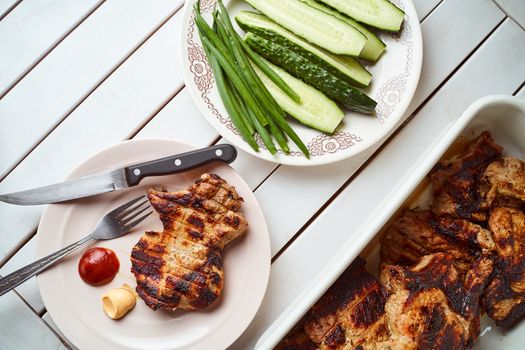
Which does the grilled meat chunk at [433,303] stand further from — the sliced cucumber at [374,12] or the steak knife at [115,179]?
the sliced cucumber at [374,12]

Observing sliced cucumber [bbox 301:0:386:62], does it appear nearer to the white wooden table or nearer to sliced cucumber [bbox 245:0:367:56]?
sliced cucumber [bbox 245:0:367:56]

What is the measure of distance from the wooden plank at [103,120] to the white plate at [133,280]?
0.25 m

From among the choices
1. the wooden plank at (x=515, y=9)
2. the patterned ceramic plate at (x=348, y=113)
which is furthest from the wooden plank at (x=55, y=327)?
the wooden plank at (x=515, y=9)

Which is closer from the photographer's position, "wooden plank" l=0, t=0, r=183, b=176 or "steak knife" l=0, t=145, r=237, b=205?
"steak knife" l=0, t=145, r=237, b=205

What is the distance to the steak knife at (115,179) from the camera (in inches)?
75.3

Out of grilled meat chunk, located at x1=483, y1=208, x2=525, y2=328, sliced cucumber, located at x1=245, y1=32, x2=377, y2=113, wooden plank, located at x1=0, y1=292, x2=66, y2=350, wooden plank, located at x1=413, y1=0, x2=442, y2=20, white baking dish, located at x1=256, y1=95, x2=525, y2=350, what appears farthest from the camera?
wooden plank, located at x1=413, y1=0, x2=442, y2=20

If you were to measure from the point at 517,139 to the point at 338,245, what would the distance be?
0.84 m

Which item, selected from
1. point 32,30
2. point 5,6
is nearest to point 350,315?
point 32,30

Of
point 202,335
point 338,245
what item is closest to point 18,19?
point 202,335

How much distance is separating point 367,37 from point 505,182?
82 centimetres

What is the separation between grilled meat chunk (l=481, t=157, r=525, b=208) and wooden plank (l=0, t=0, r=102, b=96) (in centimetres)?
182

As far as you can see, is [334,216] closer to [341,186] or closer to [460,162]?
[341,186]

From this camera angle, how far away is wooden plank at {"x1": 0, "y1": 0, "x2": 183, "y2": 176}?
2.17 meters

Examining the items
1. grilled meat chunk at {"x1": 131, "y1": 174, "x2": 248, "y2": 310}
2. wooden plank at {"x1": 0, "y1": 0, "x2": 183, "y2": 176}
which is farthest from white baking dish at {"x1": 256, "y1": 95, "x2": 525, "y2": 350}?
wooden plank at {"x1": 0, "y1": 0, "x2": 183, "y2": 176}
